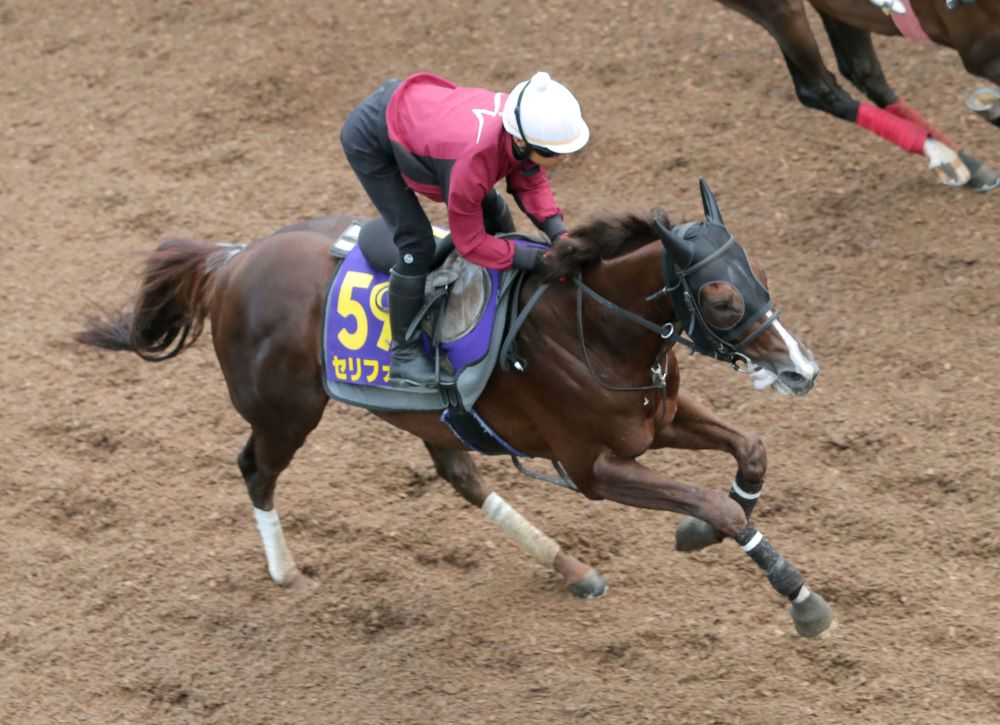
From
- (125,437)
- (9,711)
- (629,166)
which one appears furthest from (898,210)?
(9,711)

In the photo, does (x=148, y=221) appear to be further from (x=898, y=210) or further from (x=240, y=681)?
(x=898, y=210)

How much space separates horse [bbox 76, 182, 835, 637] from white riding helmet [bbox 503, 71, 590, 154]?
0.33 m

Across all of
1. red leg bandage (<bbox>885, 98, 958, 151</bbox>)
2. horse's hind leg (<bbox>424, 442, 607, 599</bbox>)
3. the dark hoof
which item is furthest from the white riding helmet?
the dark hoof

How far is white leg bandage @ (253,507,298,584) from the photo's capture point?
5.65 m

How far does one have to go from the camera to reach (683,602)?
527 cm

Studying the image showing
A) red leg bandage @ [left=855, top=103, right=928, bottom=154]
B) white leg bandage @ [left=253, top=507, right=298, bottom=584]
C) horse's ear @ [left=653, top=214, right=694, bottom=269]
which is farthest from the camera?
red leg bandage @ [left=855, top=103, right=928, bottom=154]

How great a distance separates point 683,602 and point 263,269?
7.11 ft

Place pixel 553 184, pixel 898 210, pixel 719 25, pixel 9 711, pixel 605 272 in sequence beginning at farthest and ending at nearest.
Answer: pixel 719 25, pixel 553 184, pixel 898 210, pixel 9 711, pixel 605 272

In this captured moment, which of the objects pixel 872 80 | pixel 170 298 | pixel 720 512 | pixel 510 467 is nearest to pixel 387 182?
pixel 170 298

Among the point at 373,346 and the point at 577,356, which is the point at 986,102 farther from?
the point at 373,346

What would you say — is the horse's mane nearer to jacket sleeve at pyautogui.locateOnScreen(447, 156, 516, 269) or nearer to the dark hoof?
jacket sleeve at pyautogui.locateOnScreen(447, 156, 516, 269)

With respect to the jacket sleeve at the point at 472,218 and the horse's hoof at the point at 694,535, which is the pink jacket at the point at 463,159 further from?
the horse's hoof at the point at 694,535

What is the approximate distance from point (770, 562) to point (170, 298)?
2897mm

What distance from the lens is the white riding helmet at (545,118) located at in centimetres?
418
